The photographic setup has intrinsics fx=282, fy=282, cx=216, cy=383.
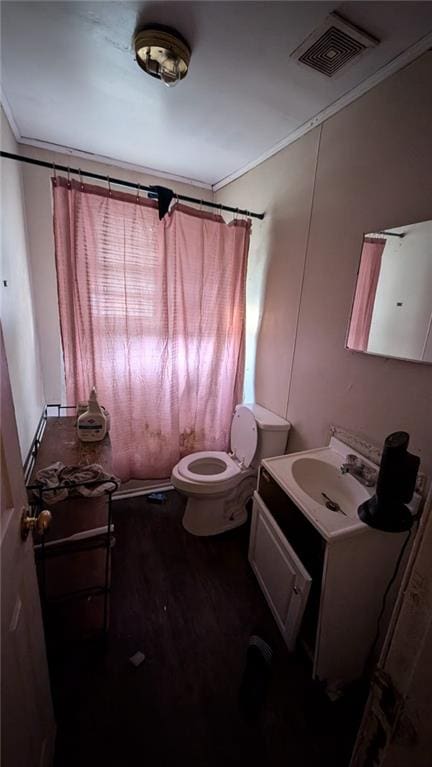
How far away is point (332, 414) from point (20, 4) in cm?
197

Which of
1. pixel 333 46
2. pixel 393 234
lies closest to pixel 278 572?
pixel 393 234

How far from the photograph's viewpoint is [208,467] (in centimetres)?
211

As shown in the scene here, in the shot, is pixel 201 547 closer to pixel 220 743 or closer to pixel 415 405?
pixel 220 743

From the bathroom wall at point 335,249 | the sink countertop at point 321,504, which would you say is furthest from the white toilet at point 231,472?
the sink countertop at point 321,504

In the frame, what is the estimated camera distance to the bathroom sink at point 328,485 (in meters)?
1.25

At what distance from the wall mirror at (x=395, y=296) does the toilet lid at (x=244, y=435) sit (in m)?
0.81

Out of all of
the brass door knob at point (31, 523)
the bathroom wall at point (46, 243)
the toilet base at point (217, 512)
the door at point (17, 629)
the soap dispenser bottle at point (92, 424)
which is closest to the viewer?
the door at point (17, 629)

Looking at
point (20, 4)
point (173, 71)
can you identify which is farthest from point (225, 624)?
point (20, 4)

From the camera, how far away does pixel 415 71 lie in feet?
3.47

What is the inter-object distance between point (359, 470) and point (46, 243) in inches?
90.3

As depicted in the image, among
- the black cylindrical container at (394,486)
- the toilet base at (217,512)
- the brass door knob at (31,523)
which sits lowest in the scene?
the toilet base at (217,512)

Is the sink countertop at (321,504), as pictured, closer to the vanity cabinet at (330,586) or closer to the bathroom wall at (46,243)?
the vanity cabinet at (330,586)

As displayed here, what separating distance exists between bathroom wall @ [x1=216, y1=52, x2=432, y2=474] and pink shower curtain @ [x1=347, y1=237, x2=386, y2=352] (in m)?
0.05

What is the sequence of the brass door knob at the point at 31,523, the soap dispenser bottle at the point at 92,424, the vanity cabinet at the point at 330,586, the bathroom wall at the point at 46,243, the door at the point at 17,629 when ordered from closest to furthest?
1. the door at the point at 17,629
2. the brass door knob at the point at 31,523
3. the vanity cabinet at the point at 330,586
4. the soap dispenser bottle at the point at 92,424
5. the bathroom wall at the point at 46,243
